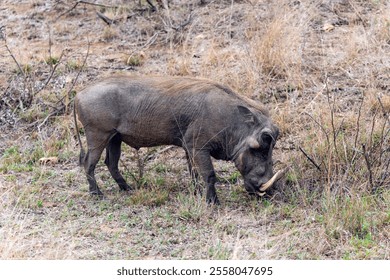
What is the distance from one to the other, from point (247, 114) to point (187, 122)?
1.77 feet

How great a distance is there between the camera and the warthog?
21.7 ft

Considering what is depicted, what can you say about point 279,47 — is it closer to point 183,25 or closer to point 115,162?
point 183,25

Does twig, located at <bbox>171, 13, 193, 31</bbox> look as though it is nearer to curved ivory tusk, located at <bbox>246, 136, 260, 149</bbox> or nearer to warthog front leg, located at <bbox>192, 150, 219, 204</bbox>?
warthog front leg, located at <bbox>192, 150, 219, 204</bbox>

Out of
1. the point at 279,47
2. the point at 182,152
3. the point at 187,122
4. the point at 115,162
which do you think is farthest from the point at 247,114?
the point at 279,47

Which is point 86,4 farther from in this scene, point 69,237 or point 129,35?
point 69,237

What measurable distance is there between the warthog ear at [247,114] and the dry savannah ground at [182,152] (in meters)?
0.63

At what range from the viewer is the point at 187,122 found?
6.79 meters

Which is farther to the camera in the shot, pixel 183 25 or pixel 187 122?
pixel 183 25

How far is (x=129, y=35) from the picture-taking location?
397 inches

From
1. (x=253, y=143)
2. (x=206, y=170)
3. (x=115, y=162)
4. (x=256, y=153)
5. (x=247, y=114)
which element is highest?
(x=247, y=114)

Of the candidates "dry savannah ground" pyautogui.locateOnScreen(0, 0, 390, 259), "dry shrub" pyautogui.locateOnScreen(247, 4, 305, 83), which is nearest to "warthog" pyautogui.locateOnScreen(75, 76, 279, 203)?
"dry savannah ground" pyautogui.locateOnScreen(0, 0, 390, 259)

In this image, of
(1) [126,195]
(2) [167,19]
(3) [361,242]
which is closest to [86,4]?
(2) [167,19]

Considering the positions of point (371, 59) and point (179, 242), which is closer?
point (179, 242)
